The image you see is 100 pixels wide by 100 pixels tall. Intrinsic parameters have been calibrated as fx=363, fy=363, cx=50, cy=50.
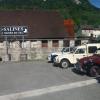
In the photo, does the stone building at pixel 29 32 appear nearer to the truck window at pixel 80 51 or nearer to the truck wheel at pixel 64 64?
the truck wheel at pixel 64 64

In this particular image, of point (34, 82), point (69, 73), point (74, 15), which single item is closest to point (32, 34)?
point (69, 73)

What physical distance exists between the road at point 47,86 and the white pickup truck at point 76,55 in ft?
10.9

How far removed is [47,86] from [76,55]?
10.0 meters

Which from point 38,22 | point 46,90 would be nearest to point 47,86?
point 46,90

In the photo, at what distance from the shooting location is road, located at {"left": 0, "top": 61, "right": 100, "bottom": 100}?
1730cm

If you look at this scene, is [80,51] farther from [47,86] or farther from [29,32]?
[29,32]

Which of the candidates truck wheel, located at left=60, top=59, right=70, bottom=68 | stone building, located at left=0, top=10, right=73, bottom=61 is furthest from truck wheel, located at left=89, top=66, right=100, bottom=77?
stone building, located at left=0, top=10, right=73, bottom=61

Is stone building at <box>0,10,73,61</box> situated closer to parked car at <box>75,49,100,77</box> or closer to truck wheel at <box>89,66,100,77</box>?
parked car at <box>75,49,100,77</box>

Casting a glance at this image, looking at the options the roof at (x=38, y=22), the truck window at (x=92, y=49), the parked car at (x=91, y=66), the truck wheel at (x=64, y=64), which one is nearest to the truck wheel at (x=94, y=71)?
the parked car at (x=91, y=66)

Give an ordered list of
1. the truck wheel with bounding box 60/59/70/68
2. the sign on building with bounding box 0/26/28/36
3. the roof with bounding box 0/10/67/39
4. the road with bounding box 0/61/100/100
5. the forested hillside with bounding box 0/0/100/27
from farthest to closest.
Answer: the forested hillside with bounding box 0/0/100/27 → the roof with bounding box 0/10/67/39 → the sign on building with bounding box 0/26/28/36 → the truck wheel with bounding box 60/59/70/68 → the road with bounding box 0/61/100/100

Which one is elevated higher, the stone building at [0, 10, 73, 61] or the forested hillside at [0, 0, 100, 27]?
the forested hillside at [0, 0, 100, 27]

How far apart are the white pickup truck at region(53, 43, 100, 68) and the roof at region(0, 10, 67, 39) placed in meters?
20.5

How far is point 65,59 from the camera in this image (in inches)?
1203

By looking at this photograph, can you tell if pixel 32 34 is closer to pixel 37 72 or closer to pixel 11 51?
pixel 11 51
